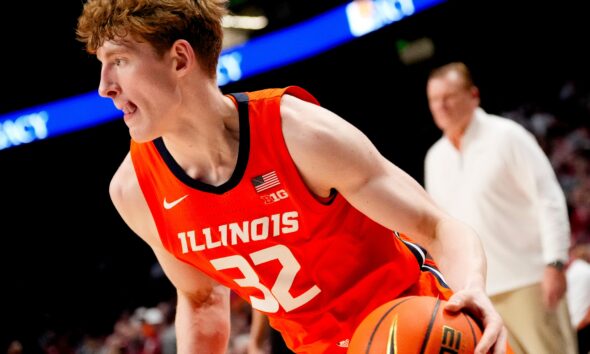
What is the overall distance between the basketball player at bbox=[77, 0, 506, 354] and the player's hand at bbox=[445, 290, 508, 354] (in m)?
0.25

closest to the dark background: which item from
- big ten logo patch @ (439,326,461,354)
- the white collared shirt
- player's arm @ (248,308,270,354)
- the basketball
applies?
player's arm @ (248,308,270,354)

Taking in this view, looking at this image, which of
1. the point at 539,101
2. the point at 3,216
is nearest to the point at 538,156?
the point at 539,101

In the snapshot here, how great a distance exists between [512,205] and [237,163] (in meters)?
2.44

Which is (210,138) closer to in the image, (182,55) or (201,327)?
(182,55)

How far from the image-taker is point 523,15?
45.3 ft

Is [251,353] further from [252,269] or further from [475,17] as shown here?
[475,17]

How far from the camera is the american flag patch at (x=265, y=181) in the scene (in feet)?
7.45

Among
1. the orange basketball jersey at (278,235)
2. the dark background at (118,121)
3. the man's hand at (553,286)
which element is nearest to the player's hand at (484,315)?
the orange basketball jersey at (278,235)

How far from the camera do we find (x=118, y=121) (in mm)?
13625

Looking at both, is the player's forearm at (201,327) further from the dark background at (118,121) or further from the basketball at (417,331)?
the dark background at (118,121)

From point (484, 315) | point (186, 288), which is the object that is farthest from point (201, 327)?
point (484, 315)

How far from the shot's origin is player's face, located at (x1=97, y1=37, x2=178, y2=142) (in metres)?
2.24

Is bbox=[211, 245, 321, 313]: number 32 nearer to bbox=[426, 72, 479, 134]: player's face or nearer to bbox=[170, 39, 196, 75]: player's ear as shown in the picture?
bbox=[170, 39, 196, 75]: player's ear

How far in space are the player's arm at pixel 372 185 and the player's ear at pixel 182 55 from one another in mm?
376
